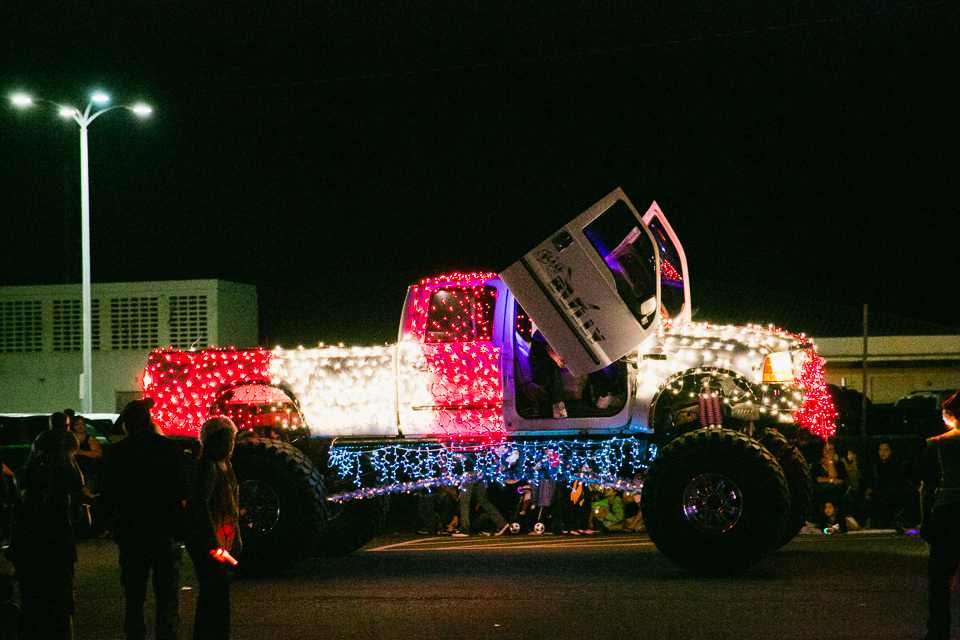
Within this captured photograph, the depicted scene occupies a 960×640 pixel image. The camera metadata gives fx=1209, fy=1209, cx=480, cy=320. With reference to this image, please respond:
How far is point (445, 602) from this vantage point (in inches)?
Result: 386

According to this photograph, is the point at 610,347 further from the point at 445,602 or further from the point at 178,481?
the point at 178,481

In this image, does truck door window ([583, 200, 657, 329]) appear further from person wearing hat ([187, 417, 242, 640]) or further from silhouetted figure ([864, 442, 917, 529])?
silhouetted figure ([864, 442, 917, 529])

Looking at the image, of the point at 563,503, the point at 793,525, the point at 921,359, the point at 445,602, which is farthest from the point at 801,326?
the point at 445,602

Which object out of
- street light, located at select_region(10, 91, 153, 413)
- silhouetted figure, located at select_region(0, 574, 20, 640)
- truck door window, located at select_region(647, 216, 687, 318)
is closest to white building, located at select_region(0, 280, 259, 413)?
street light, located at select_region(10, 91, 153, 413)

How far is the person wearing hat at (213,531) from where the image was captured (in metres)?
7.62

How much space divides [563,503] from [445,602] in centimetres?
681

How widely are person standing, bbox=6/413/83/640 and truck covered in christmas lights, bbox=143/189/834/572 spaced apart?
4.28 metres

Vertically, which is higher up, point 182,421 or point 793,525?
point 182,421

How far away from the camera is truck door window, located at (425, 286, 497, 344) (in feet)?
40.0

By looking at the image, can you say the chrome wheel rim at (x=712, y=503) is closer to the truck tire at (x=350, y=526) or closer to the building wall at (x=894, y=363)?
the truck tire at (x=350, y=526)

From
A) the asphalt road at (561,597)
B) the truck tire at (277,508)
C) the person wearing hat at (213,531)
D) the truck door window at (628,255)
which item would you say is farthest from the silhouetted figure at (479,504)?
the person wearing hat at (213,531)

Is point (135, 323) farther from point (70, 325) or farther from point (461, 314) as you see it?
point (461, 314)

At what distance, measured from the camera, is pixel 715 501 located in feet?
35.7

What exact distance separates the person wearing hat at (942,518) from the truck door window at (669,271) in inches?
148
